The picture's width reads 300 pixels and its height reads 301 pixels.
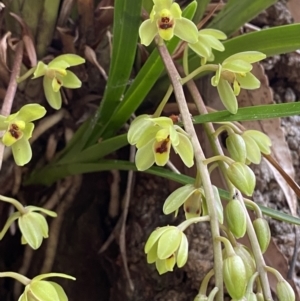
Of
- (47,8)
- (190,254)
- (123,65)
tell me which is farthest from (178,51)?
(190,254)

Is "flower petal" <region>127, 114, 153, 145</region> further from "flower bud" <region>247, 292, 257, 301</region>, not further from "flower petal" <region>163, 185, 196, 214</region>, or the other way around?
"flower bud" <region>247, 292, 257, 301</region>

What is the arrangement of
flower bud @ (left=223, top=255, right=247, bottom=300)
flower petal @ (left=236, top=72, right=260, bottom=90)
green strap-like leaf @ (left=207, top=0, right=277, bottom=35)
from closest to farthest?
flower bud @ (left=223, top=255, right=247, bottom=300), flower petal @ (left=236, top=72, right=260, bottom=90), green strap-like leaf @ (left=207, top=0, right=277, bottom=35)

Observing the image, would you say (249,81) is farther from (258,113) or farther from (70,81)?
(70,81)

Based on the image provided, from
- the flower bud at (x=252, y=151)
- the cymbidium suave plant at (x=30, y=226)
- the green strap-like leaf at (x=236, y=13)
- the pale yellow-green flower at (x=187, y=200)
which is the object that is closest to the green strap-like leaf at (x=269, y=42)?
the green strap-like leaf at (x=236, y=13)

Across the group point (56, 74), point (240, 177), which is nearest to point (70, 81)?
point (56, 74)

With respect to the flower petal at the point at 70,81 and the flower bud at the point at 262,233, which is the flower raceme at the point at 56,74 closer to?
the flower petal at the point at 70,81

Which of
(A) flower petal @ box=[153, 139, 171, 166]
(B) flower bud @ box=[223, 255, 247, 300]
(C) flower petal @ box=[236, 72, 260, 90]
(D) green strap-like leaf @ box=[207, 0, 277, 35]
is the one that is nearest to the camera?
(B) flower bud @ box=[223, 255, 247, 300]

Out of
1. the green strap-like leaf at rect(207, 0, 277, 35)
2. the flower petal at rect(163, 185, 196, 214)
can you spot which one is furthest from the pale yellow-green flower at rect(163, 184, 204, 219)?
the green strap-like leaf at rect(207, 0, 277, 35)
